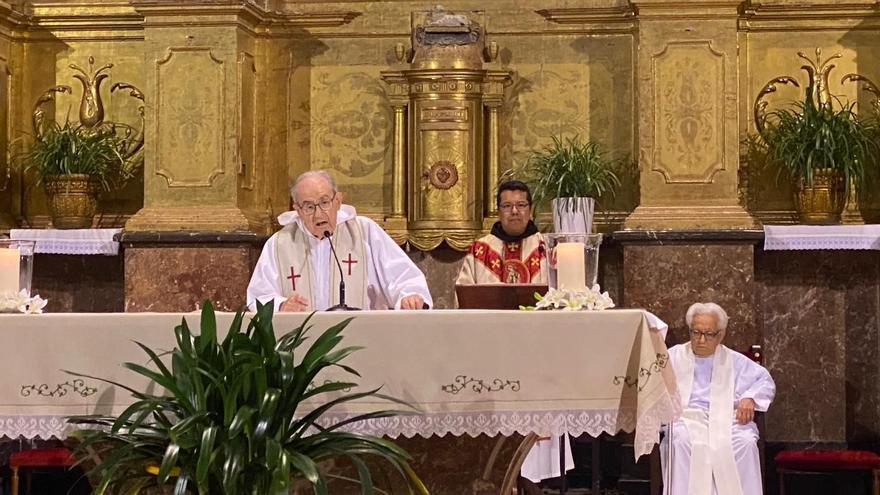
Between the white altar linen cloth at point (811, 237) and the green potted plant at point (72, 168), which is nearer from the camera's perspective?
the white altar linen cloth at point (811, 237)

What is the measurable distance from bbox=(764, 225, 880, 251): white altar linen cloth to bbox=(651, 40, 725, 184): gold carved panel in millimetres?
533

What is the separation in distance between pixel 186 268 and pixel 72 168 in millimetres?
1157

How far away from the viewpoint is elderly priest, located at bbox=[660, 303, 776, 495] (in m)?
7.79

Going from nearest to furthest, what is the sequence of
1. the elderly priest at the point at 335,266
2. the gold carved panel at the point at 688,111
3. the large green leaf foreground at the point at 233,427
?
the large green leaf foreground at the point at 233,427 < the elderly priest at the point at 335,266 < the gold carved panel at the point at 688,111

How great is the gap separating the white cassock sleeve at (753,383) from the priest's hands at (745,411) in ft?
0.19

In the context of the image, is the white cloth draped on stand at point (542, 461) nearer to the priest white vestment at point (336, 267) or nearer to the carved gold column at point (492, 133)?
the carved gold column at point (492, 133)

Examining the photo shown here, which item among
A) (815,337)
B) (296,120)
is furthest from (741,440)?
(296,120)

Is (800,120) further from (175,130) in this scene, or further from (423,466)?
(423,466)

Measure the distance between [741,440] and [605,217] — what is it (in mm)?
2219

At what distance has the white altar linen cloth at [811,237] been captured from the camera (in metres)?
8.95

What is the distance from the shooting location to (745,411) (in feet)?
25.8

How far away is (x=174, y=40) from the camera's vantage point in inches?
367

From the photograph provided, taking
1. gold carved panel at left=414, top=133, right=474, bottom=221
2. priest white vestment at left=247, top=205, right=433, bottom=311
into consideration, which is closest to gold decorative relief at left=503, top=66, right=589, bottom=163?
gold carved panel at left=414, top=133, right=474, bottom=221

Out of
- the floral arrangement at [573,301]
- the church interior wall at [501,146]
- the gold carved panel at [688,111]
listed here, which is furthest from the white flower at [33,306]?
the gold carved panel at [688,111]
